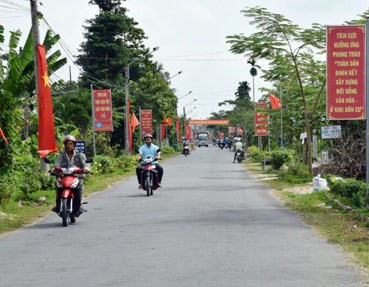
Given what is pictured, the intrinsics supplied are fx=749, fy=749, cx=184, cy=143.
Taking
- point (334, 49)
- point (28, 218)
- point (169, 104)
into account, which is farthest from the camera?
point (169, 104)

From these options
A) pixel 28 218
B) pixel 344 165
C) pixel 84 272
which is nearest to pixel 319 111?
pixel 344 165

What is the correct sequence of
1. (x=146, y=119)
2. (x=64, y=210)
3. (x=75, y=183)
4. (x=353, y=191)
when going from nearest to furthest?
(x=64, y=210), (x=75, y=183), (x=353, y=191), (x=146, y=119)

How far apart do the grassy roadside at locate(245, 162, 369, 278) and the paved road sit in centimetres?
23

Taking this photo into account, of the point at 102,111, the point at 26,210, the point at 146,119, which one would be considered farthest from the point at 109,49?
the point at 26,210

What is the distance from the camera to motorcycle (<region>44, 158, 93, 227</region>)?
1352 cm

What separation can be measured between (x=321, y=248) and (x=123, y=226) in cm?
422

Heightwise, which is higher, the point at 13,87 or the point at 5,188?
the point at 13,87

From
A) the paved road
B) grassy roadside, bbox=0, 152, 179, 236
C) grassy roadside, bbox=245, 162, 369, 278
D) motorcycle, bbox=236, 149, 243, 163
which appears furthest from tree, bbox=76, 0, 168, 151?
the paved road

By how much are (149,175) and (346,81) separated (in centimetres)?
601

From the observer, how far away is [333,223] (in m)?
13.6

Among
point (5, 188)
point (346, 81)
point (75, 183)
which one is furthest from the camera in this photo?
point (346, 81)

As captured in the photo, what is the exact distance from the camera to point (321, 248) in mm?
10250

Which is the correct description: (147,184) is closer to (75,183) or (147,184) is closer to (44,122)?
(44,122)

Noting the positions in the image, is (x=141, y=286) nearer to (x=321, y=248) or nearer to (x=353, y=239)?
(x=321, y=248)
